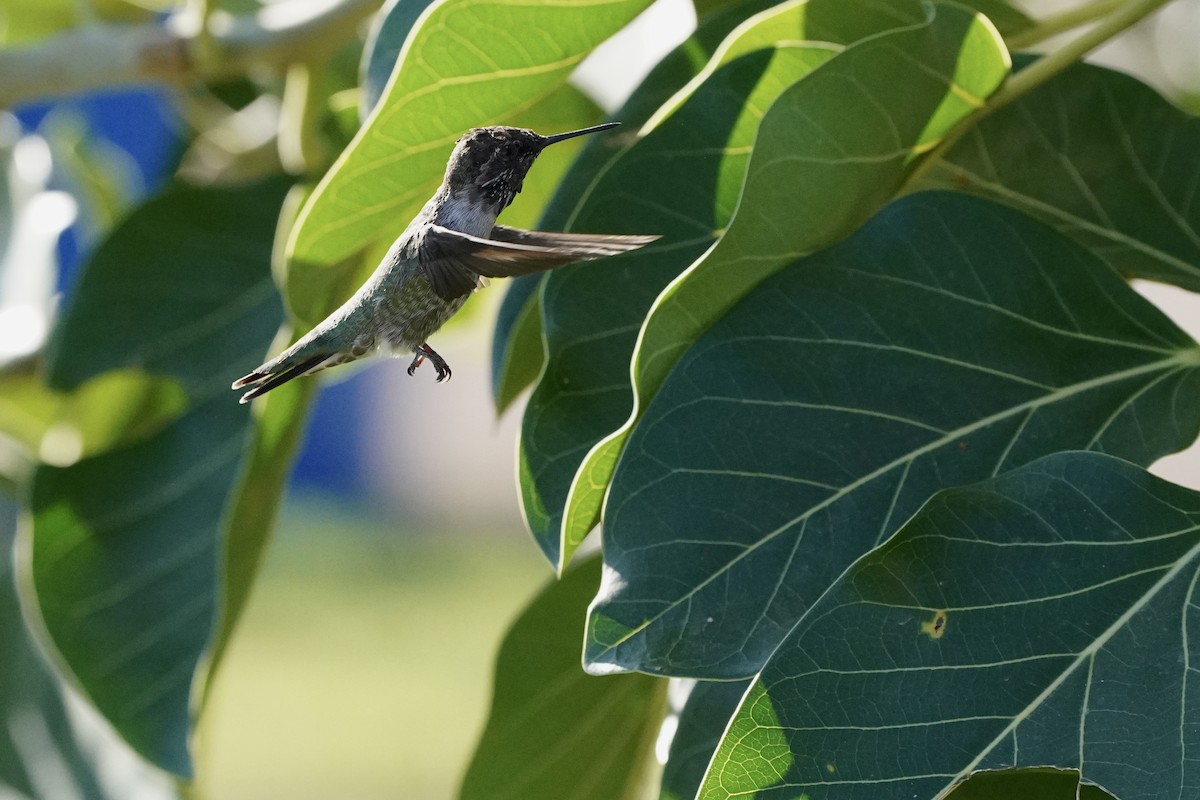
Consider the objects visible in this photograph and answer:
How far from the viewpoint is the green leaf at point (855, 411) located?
1.94ft

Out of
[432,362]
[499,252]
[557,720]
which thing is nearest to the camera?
[499,252]

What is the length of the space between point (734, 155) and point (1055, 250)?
181 millimetres

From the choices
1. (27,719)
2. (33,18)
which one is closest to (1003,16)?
(33,18)

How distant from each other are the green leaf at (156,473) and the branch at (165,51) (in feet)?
0.36

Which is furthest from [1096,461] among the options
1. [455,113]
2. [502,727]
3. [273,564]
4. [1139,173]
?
[273,564]

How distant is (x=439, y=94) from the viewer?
0.63 metres

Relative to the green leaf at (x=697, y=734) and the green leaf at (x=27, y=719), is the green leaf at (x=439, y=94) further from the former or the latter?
the green leaf at (x=27, y=719)

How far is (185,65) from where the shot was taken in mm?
1086

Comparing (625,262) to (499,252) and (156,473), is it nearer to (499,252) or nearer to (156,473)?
(499,252)

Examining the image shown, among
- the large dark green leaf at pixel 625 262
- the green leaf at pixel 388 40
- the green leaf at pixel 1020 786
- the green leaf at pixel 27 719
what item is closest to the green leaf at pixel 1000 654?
the green leaf at pixel 1020 786

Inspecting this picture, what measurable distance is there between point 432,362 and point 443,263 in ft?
0.22

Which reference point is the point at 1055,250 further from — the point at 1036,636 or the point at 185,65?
the point at 185,65

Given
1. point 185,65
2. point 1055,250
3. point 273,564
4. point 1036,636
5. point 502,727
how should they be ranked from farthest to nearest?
point 273,564
point 185,65
point 502,727
point 1055,250
point 1036,636

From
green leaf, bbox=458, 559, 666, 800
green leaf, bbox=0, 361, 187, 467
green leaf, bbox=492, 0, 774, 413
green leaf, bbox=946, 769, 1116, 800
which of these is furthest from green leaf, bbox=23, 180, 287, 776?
green leaf, bbox=946, 769, 1116, 800
